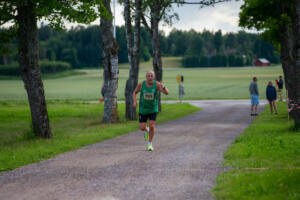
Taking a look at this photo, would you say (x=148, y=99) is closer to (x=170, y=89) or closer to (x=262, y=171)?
(x=262, y=171)

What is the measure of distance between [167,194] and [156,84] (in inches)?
179

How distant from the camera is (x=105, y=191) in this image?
6.27m

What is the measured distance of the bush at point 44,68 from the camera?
351 feet

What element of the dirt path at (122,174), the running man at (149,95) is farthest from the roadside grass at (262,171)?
the running man at (149,95)

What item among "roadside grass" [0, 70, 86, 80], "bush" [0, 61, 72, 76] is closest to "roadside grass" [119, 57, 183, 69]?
"roadside grass" [0, 70, 86, 80]

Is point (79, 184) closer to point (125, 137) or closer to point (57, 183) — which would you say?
point (57, 183)

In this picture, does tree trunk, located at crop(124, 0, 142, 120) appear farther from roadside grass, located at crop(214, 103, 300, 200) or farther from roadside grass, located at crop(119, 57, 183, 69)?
roadside grass, located at crop(119, 57, 183, 69)

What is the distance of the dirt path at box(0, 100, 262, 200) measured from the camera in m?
6.14

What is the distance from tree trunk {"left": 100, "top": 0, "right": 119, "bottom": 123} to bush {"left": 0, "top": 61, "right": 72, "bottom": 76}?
93.4 metres

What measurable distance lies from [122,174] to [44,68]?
116 metres

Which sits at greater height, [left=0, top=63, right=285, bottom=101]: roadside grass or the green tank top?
the green tank top

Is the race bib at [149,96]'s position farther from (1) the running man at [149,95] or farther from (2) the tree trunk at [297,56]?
(2) the tree trunk at [297,56]

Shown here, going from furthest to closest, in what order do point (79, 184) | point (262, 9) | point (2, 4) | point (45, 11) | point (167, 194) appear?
point (262, 9)
point (2, 4)
point (45, 11)
point (79, 184)
point (167, 194)

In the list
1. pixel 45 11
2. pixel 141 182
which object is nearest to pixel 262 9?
pixel 45 11
